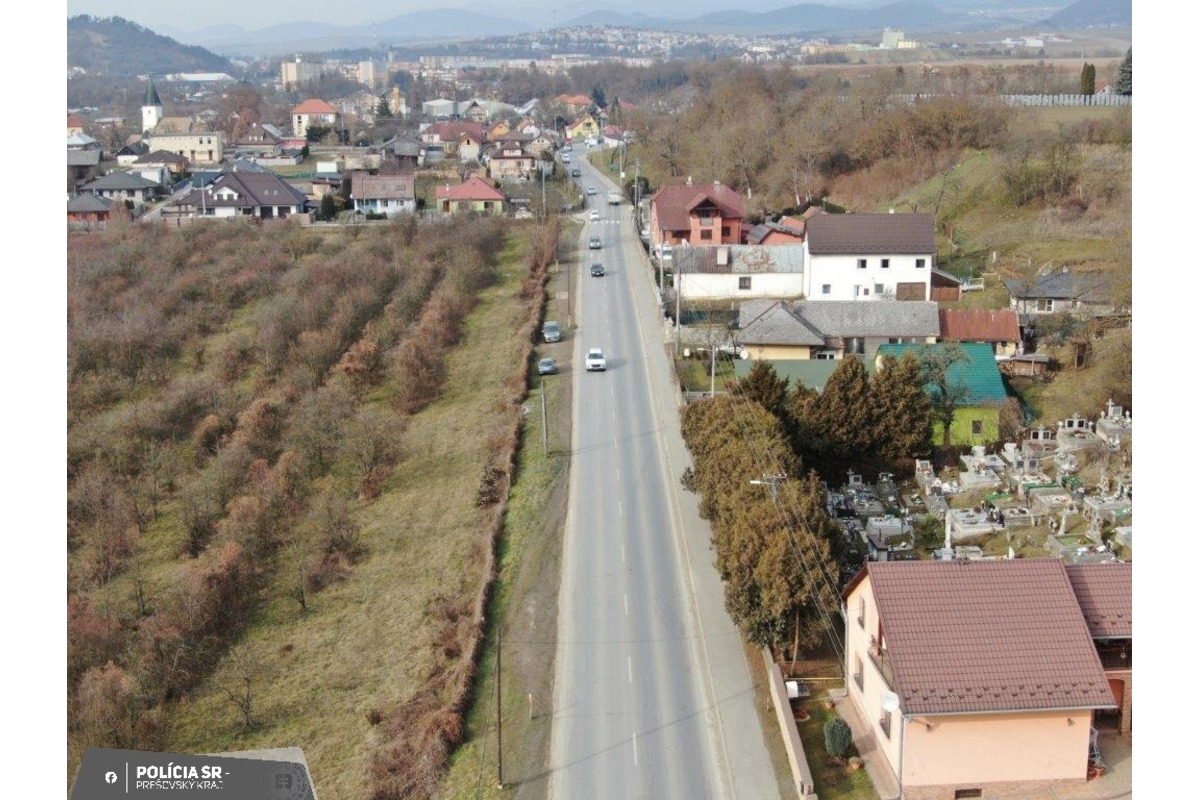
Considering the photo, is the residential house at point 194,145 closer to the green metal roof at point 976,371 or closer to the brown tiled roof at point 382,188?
the brown tiled roof at point 382,188

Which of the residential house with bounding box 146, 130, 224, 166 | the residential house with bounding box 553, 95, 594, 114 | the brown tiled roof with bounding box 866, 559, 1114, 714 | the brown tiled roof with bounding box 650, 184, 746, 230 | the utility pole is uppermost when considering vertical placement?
the residential house with bounding box 553, 95, 594, 114

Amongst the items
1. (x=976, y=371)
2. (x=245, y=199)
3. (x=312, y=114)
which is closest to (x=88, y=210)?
(x=245, y=199)

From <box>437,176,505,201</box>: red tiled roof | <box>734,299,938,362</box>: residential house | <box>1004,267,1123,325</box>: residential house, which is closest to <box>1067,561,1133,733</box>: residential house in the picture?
<box>734,299,938,362</box>: residential house

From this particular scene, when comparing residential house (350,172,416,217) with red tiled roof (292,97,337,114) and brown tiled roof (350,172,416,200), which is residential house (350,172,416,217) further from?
red tiled roof (292,97,337,114)

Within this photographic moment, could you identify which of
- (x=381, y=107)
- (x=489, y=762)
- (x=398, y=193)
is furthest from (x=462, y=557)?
(x=381, y=107)

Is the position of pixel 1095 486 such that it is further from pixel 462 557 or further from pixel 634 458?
pixel 462 557

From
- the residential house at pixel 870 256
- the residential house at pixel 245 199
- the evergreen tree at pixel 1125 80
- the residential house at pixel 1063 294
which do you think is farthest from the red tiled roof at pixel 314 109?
the residential house at pixel 1063 294
